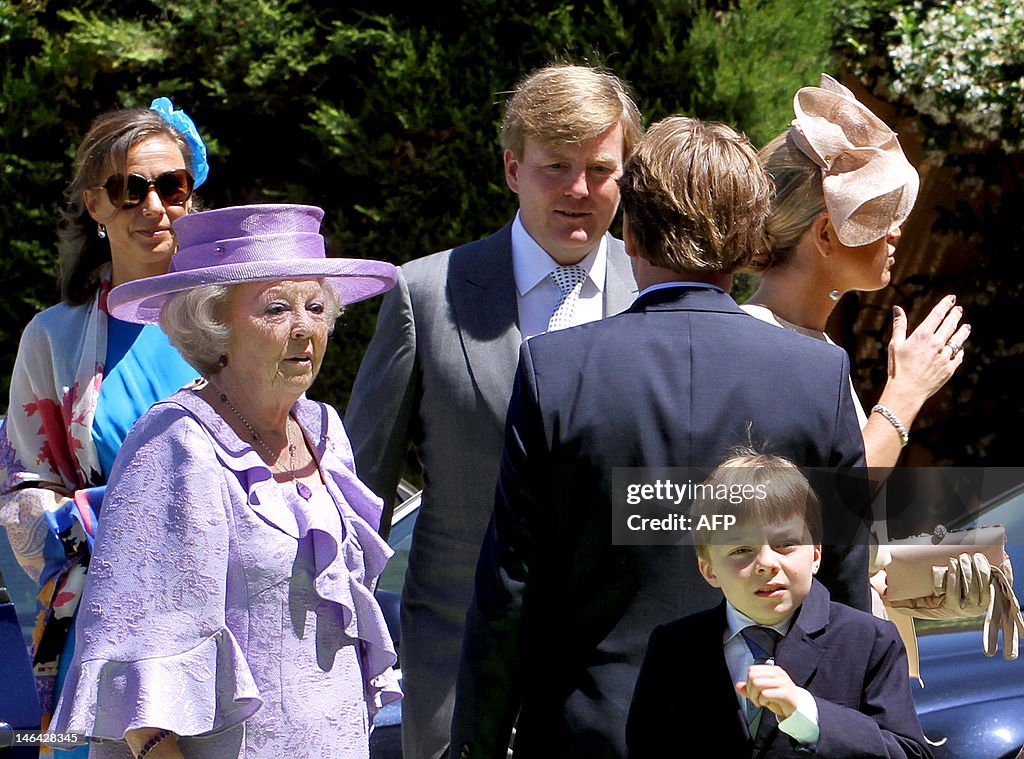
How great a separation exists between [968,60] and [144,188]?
5.84 metres

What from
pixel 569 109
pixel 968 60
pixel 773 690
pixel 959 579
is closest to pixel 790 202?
pixel 569 109

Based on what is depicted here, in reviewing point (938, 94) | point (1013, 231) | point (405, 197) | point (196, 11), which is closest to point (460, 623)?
point (405, 197)

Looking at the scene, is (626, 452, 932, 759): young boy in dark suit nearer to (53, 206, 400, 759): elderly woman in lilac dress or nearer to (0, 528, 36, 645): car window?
(53, 206, 400, 759): elderly woman in lilac dress

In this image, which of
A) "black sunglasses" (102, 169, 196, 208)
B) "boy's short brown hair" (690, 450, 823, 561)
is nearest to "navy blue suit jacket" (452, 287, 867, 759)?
"boy's short brown hair" (690, 450, 823, 561)

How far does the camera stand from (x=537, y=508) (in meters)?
2.37

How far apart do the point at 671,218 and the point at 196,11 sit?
5098mm

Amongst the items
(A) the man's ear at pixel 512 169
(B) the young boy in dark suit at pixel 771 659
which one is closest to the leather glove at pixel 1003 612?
(B) the young boy in dark suit at pixel 771 659

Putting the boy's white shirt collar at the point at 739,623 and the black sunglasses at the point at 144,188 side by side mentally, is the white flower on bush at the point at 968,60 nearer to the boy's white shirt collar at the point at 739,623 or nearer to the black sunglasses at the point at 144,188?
the black sunglasses at the point at 144,188

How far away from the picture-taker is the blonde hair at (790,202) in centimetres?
284

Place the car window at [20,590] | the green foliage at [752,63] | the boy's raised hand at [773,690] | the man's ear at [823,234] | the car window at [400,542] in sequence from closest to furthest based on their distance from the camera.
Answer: the boy's raised hand at [773,690], the man's ear at [823,234], the car window at [20,590], the car window at [400,542], the green foliage at [752,63]

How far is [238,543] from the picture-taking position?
2.44 meters

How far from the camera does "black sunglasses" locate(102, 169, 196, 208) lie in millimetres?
3451

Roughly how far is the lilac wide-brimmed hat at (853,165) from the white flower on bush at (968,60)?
5501 millimetres

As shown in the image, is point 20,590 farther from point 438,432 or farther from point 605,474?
point 605,474
